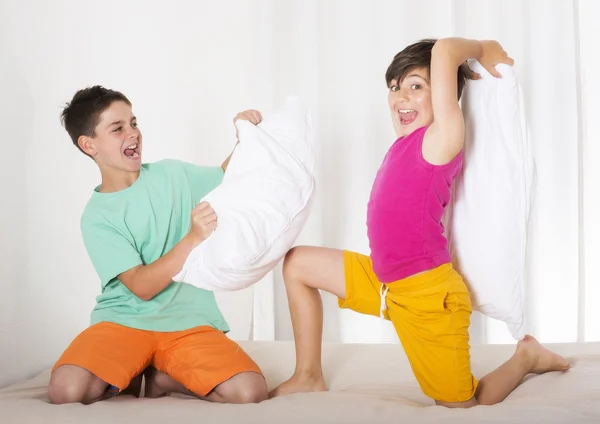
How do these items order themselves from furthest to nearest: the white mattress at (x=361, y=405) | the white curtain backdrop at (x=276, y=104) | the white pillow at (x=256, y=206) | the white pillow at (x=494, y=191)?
the white curtain backdrop at (x=276, y=104) < the white pillow at (x=494, y=191) < the white pillow at (x=256, y=206) < the white mattress at (x=361, y=405)

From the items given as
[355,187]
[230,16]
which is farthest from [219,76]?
[355,187]

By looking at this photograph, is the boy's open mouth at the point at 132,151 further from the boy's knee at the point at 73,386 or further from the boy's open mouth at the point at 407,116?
the boy's open mouth at the point at 407,116

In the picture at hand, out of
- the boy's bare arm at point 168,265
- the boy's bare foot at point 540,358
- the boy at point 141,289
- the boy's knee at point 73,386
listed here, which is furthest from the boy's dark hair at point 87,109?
the boy's bare foot at point 540,358

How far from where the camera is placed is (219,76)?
237 cm

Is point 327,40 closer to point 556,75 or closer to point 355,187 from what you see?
point 355,187

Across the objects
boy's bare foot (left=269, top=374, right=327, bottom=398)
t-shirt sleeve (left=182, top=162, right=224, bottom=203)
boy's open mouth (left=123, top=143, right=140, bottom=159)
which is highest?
boy's open mouth (left=123, top=143, right=140, bottom=159)

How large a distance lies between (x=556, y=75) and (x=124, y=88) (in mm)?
1364

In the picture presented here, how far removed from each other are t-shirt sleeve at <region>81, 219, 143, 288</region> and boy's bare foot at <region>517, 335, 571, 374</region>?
83 cm

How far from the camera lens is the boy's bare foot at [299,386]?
141 centimetres

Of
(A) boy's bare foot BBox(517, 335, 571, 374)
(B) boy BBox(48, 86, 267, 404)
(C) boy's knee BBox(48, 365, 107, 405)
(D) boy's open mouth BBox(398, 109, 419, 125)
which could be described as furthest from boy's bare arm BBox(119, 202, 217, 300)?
(A) boy's bare foot BBox(517, 335, 571, 374)

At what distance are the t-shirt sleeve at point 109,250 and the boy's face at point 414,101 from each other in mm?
645

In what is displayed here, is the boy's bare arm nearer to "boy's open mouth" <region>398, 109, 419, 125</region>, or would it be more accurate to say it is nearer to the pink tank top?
the pink tank top

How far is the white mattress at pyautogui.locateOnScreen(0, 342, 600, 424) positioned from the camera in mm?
1088

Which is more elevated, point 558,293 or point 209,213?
point 209,213
